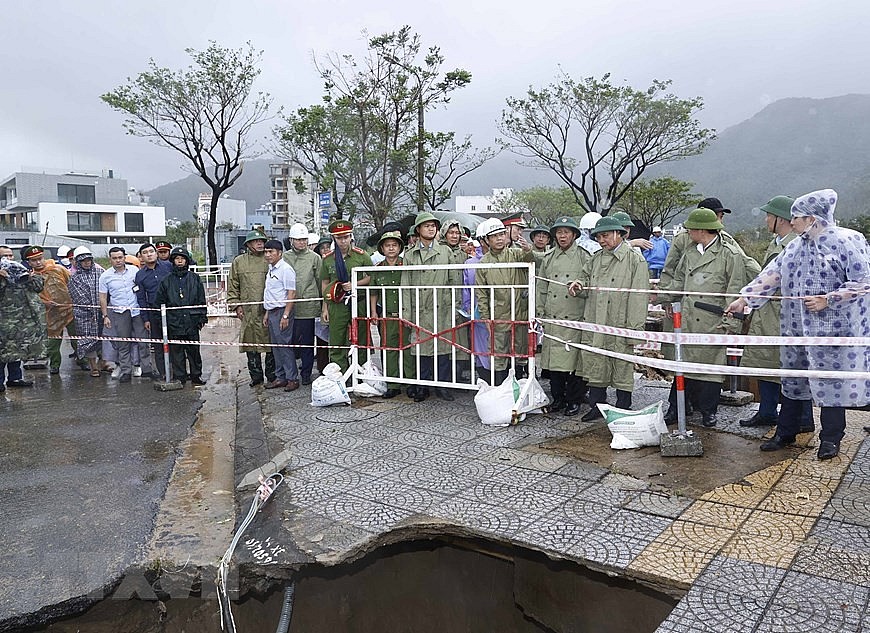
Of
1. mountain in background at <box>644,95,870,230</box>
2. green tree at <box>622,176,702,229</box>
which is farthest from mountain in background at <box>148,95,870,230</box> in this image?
green tree at <box>622,176,702,229</box>

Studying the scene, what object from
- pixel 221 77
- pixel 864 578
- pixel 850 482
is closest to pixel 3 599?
pixel 864 578

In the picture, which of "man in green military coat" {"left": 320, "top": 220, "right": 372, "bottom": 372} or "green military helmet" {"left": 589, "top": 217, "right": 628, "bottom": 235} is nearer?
"green military helmet" {"left": 589, "top": 217, "right": 628, "bottom": 235}

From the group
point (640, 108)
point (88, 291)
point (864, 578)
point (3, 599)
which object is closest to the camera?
point (864, 578)

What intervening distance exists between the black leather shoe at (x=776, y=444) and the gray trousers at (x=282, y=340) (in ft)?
15.4

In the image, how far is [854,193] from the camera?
70.8 m

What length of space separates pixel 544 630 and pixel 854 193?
82.0m

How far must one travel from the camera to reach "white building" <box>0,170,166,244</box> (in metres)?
64.3

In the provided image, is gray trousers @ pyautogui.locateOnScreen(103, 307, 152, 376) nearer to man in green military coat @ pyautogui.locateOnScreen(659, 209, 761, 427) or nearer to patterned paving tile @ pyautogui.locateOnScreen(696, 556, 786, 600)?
man in green military coat @ pyautogui.locateOnScreen(659, 209, 761, 427)

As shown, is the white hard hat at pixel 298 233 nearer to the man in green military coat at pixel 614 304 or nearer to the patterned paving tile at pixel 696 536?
the man in green military coat at pixel 614 304

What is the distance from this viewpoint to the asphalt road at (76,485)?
126 inches

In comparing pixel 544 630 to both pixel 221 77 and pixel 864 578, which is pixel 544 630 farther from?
pixel 221 77

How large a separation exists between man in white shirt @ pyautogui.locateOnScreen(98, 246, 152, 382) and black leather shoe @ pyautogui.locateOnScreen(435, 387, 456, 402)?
12.8 feet

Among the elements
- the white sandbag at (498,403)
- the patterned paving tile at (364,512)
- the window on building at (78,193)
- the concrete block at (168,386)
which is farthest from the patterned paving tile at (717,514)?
the window on building at (78,193)

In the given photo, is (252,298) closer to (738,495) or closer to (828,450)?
(738,495)
